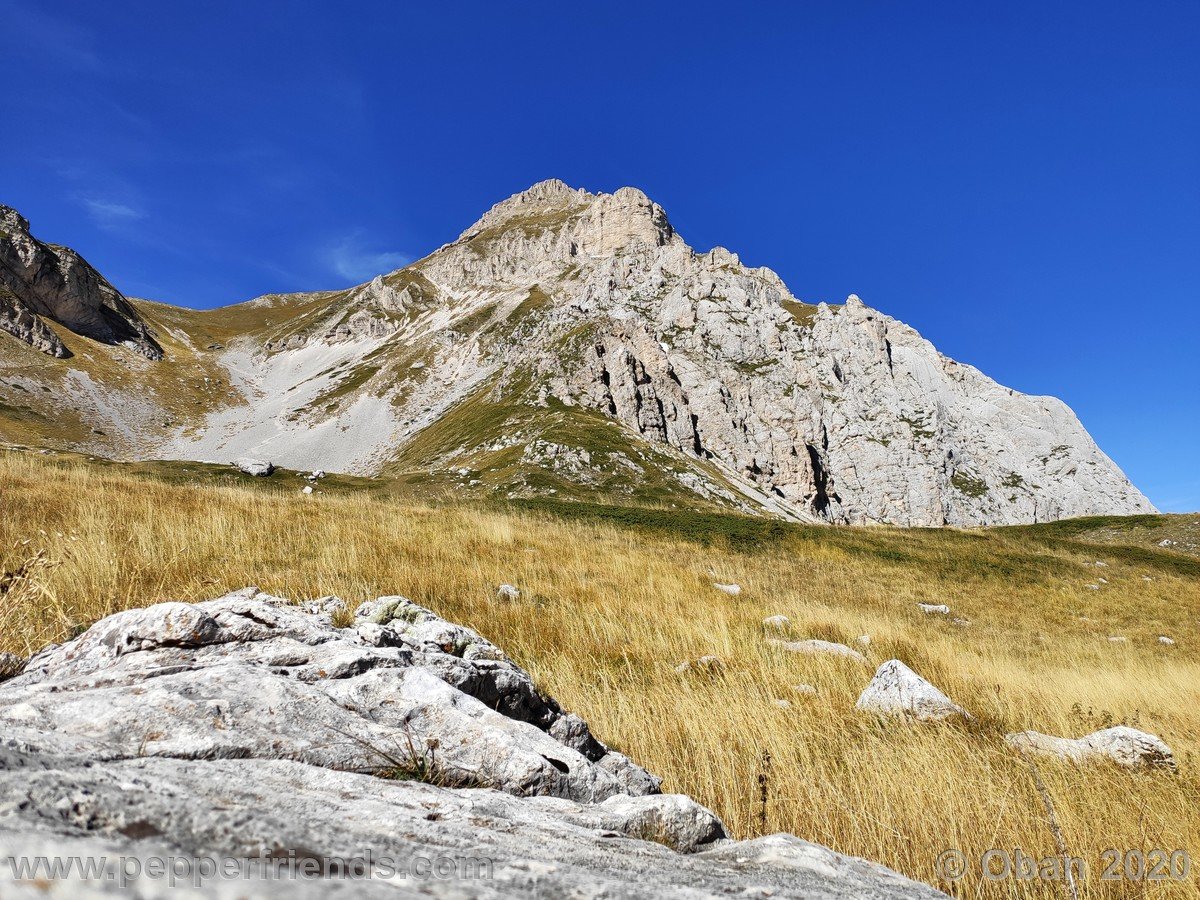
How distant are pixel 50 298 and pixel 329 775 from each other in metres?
142

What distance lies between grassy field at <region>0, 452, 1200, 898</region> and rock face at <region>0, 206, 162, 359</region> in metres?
108

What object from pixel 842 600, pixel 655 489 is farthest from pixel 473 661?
pixel 655 489

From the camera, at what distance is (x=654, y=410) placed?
215ft

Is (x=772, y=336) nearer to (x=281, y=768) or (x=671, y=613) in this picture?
(x=671, y=613)

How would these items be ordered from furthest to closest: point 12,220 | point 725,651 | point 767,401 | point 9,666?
point 12,220
point 767,401
point 725,651
point 9,666

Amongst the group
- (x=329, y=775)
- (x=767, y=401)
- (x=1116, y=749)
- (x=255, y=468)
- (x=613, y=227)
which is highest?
(x=613, y=227)

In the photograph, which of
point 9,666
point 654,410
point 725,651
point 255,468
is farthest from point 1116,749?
point 654,410

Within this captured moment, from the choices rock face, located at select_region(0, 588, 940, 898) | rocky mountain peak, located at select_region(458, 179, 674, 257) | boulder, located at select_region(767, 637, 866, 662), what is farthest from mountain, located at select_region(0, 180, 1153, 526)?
rocky mountain peak, located at select_region(458, 179, 674, 257)

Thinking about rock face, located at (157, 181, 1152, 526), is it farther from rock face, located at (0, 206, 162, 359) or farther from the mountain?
rock face, located at (0, 206, 162, 359)

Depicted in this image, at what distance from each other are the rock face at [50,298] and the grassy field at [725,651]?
10845cm

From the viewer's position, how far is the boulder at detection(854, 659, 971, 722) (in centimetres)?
514

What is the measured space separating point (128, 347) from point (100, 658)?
138 m

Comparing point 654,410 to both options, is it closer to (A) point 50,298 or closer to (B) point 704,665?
(B) point 704,665

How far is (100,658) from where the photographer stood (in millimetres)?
2861
